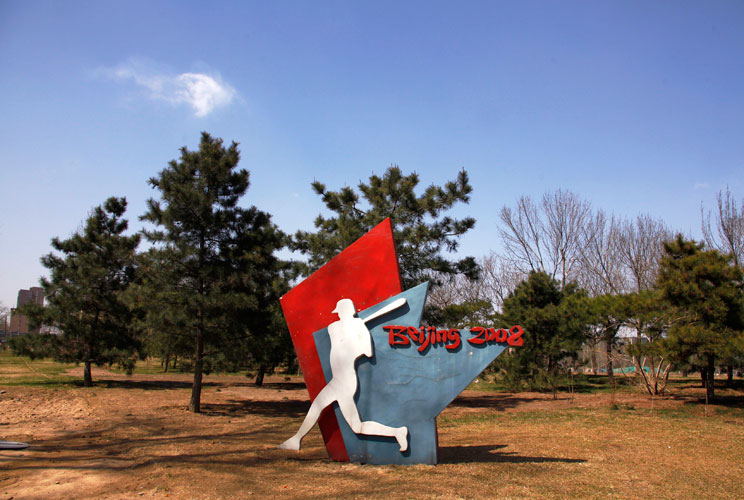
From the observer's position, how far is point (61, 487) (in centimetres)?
647

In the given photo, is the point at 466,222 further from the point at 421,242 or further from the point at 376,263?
the point at 376,263

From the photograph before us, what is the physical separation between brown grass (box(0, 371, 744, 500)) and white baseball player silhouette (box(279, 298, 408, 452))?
0.60 metres

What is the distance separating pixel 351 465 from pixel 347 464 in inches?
4.4

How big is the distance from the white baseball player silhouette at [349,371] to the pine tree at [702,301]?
10.7 metres

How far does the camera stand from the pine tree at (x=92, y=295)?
20688mm

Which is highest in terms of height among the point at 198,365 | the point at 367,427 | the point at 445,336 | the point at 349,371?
the point at 445,336

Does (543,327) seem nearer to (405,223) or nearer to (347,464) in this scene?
(405,223)

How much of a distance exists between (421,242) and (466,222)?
84.4 inches

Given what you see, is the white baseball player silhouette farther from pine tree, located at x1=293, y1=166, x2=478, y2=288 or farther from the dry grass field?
pine tree, located at x1=293, y1=166, x2=478, y2=288

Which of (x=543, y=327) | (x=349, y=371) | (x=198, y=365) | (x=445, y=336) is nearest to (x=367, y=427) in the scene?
(x=349, y=371)

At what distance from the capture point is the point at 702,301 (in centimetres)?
1479

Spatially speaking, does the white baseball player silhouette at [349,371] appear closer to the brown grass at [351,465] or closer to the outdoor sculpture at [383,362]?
the outdoor sculpture at [383,362]

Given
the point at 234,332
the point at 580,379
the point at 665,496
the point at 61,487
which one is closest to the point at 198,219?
the point at 234,332

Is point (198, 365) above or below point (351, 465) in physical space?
above
